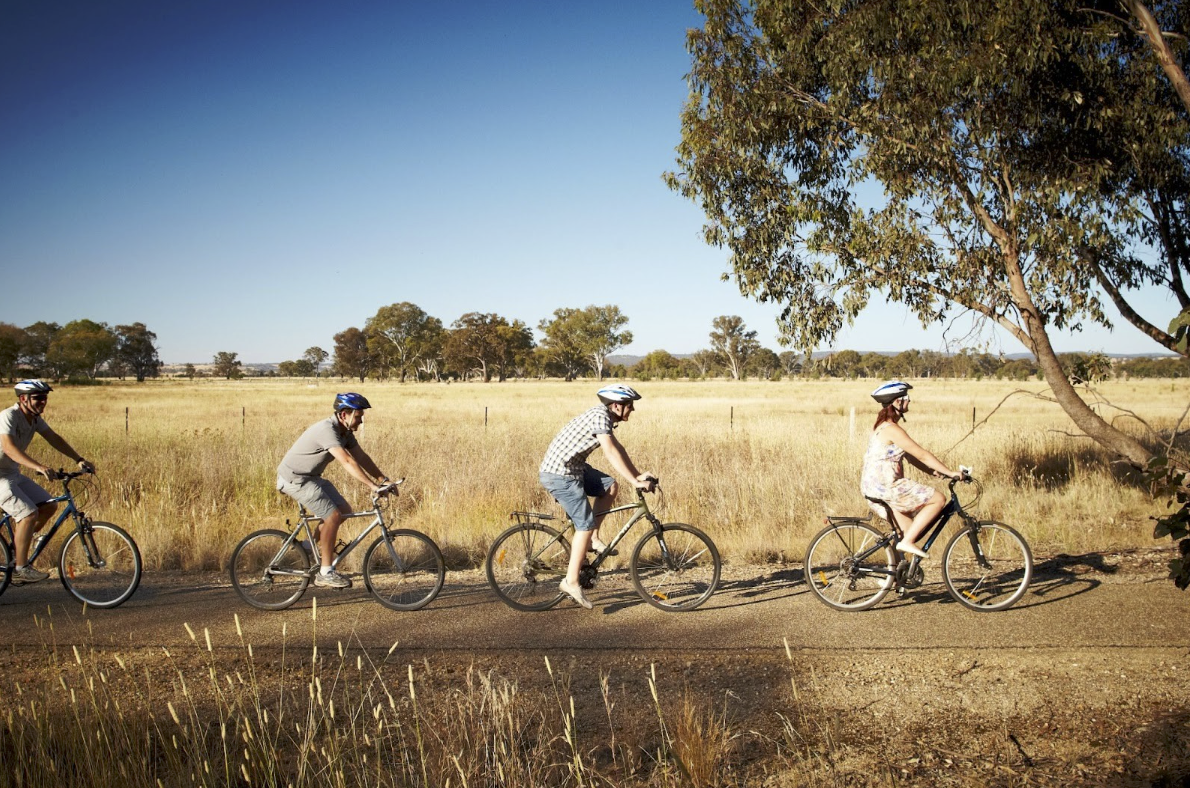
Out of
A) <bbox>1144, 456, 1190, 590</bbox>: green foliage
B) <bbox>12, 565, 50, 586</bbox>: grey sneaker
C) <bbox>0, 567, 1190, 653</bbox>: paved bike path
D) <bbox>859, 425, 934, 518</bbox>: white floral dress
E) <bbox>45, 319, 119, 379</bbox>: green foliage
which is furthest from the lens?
<bbox>45, 319, 119, 379</bbox>: green foliage

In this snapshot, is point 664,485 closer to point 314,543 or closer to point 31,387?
point 314,543

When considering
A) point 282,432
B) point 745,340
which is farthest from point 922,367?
point 282,432

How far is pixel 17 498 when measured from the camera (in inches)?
253

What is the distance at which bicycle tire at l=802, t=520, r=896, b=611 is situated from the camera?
19.8ft

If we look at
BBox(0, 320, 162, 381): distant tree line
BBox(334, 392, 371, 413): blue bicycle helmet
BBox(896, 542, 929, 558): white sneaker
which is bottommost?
BBox(896, 542, 929, 558): white sneaker

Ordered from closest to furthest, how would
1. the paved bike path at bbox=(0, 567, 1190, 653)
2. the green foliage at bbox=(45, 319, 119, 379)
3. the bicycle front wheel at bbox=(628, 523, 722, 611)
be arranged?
the paved bike path at bbox=(0, 567, 1190, 653), the bicycle front wheel at bbox=(628, 523, 722, 611), the green foliage at bbox=(45, 319, 119, 379)

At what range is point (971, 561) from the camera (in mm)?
6402

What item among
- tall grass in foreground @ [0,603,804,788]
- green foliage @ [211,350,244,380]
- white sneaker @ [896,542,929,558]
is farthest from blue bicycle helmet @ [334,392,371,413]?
green foliage @ [211,350,244,380]

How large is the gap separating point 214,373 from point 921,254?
503 feet

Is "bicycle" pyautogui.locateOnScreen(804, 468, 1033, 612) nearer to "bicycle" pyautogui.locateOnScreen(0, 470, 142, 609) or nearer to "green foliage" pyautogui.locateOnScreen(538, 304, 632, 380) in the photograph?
"bicycle" pyautogui.locateOnScreen(0, 470, 142, 609)

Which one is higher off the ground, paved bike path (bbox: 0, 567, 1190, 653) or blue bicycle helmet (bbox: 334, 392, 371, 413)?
blue bicycle helmet (bbox: 334, 392, 371, 413)

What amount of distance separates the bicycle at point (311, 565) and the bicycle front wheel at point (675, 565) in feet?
5.75

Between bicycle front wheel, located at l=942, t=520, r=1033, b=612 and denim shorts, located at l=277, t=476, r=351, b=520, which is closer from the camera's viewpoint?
bicycle front wheel, located at l=942, t=520, r=1033, b=612

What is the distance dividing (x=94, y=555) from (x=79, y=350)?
330ft
